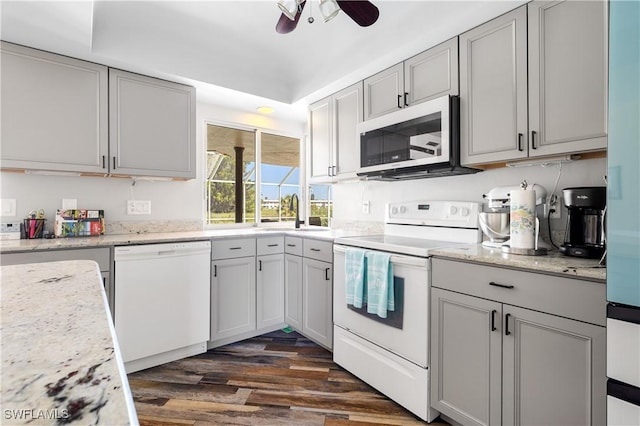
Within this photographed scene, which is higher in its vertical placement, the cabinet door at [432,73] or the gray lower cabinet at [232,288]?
the cabinet door at [432,73]

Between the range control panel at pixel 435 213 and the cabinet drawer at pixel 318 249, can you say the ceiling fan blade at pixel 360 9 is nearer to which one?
the range control panel at pixel 435 213

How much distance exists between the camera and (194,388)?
2.06 meters

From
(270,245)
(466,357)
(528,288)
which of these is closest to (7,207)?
(270,245)

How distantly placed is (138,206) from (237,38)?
5.48ft

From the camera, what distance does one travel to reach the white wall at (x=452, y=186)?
5.64ft

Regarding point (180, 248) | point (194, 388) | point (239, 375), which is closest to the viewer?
point (194, 388)

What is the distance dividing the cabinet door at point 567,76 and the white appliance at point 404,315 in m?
0.63

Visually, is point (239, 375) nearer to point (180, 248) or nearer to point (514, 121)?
point (180, 248)

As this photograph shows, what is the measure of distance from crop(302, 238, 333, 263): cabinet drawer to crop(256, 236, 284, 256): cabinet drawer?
0.32 metres

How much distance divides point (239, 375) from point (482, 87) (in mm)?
2452

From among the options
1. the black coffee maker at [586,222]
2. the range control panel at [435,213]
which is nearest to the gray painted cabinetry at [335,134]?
the range control panel at [435,213]

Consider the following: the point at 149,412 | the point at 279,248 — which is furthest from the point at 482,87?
the point at 149,412

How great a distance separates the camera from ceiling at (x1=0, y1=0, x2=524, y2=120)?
6.11 feet

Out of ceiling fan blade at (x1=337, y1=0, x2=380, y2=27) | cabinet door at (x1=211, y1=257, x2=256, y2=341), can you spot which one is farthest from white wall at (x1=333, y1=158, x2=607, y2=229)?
ceiling fan blade at (x1=337, y1=0, x2=380, y2=27)
